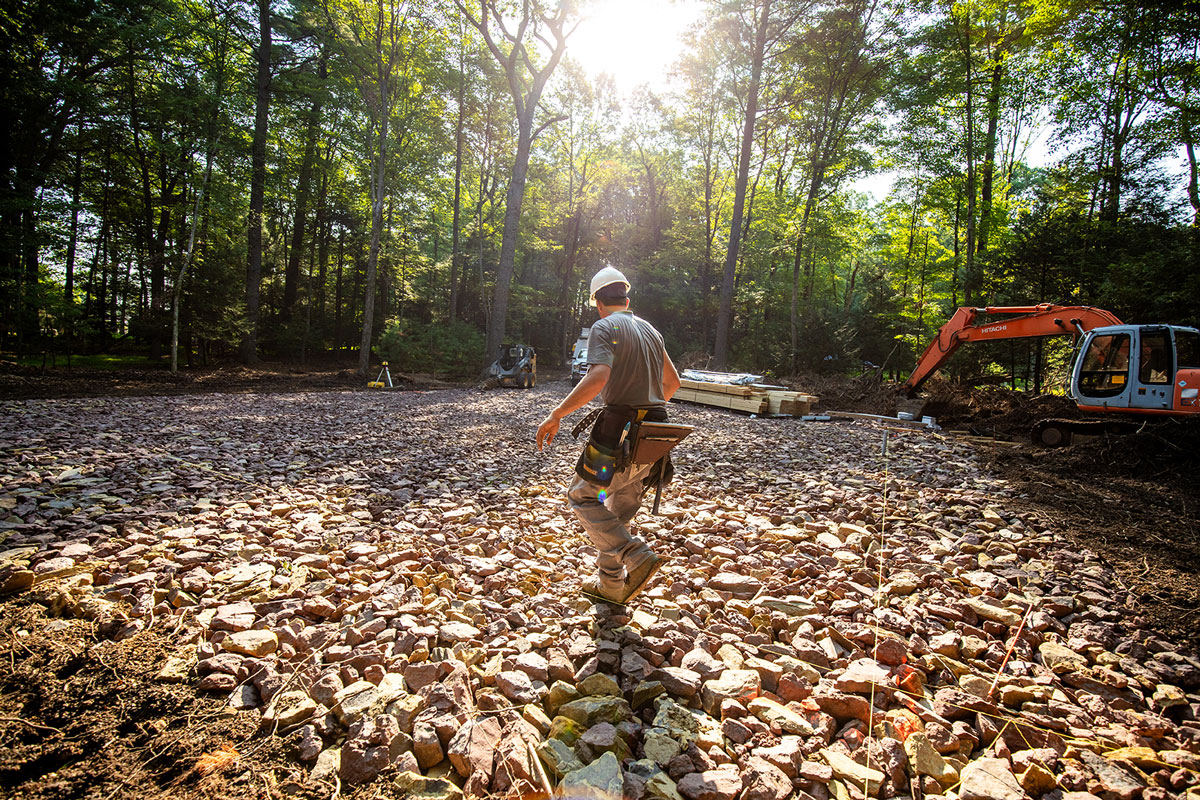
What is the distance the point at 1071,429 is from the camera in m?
9.28

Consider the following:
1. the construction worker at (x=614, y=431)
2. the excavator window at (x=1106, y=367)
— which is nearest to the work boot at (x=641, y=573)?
the construction worker at (x=614, y=431)

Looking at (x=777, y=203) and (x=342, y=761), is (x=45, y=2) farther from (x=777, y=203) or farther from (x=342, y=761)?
(x=777, y=203)

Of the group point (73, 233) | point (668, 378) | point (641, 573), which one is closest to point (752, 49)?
point (668, 378)

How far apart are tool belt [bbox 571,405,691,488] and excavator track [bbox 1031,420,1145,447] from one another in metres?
10.6

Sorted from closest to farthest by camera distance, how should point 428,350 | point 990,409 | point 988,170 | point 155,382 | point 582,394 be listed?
point 582,394, point 990,409, point 155,382, point 988,170, point 428,350

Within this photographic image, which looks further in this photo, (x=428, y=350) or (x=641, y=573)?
(x=428, y=350)

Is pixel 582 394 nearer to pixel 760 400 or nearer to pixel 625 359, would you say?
pixel 625 359

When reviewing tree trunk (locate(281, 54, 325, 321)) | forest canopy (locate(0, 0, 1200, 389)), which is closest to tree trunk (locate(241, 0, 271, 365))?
forest canopy (locate(0, 0, 1200, 389))

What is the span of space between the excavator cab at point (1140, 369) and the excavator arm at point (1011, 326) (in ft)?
2.51

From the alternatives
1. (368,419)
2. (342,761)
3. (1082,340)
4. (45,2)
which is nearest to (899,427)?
(1082,340)

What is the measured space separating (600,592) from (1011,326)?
504 inches

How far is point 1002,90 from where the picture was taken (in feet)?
61.3

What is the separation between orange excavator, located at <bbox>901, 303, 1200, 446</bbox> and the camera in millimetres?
8445

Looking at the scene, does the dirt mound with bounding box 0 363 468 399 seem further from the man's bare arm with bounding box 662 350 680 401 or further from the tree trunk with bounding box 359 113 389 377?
the man's bare arm with bounding box 662 350 680 401
